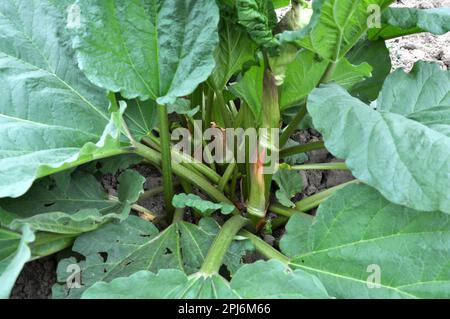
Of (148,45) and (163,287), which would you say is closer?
(163,287)

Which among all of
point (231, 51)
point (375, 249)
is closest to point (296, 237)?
point (375, 249)

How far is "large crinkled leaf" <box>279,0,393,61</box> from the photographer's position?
0.98 m

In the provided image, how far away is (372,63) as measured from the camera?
4.17 ft

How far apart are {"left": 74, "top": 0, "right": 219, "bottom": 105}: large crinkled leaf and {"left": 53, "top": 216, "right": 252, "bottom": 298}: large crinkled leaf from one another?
25 centimetres

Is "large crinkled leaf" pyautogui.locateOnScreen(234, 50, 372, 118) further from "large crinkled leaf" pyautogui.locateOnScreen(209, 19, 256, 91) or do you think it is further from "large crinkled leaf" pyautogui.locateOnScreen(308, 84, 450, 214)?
"large crinkled leaf" pyautogui.locateOnScreen(308, 84, 450, 214)

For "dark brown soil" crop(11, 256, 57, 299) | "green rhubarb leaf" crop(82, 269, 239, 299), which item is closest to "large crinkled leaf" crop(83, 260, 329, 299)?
"green rhubarb leaf" crop(82, 269, 239, 299)

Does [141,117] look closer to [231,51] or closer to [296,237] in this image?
[231,51]

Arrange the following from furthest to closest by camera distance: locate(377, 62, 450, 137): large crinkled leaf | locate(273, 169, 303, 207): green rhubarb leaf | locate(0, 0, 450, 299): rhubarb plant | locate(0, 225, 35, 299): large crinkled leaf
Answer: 1. locate(273, 169, 303, 207): green rhubarb leaf
2. locate(377, 62, 450, 137): large crinkled leaf
3. locate(0, 0, 450, 299): rhubarb plant
4. locate(0, 225, 35, 299): large crinkled leaf

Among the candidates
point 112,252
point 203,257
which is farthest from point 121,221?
point 203,257

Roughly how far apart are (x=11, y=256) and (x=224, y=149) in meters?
0.52

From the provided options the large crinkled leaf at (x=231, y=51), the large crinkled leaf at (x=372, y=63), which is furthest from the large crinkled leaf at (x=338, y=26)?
the large crinkled leaf at (x=372, y=63)

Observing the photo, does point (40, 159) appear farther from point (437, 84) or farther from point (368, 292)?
point (437, 84)
